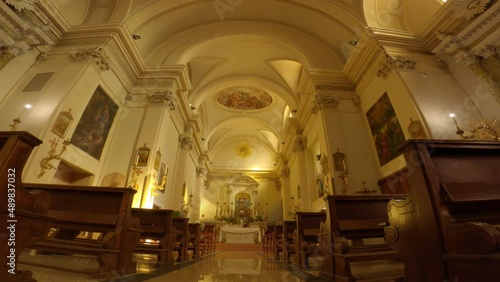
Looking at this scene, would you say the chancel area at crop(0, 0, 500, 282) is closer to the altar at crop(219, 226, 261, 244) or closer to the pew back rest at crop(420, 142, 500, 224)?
the pew back rest at crop(420, 142, 500, 224)

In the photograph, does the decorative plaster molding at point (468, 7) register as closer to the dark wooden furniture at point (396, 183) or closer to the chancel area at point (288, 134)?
the chancel area at point (288, 134)

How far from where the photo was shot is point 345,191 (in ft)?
22.3

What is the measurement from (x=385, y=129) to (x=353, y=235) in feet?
16.1

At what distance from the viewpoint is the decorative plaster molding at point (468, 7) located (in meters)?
5.20

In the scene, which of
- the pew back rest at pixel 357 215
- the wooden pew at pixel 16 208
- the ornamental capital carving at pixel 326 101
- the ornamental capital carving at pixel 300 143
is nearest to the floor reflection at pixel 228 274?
the pew back rest at pixel 357 215

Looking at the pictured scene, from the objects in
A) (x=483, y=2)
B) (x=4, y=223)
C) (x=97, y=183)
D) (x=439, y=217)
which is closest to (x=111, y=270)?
(x=4, y=223)

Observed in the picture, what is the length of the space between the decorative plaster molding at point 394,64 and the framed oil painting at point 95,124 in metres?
8.36

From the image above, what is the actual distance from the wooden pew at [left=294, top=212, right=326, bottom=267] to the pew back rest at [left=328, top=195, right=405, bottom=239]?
1.04 metres

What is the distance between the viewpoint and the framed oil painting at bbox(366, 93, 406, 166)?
6.33 metres

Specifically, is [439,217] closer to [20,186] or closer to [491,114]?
[20,186]

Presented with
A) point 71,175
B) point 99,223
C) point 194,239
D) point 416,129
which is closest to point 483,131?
point 416,129

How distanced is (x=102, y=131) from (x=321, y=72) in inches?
305

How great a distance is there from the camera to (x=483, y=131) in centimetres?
479

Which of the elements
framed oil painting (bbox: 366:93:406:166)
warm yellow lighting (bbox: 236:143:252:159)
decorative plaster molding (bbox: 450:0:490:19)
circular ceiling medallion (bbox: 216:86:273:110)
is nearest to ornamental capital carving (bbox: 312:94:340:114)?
framed oil painting (bbox: 366:93:406:166)
